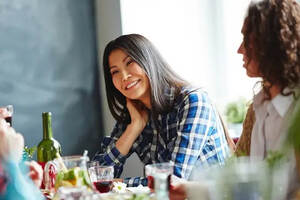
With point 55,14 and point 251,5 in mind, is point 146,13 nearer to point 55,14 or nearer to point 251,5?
point 55,14

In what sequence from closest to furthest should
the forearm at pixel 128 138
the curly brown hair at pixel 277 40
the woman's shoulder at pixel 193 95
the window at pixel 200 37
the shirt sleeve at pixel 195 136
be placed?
1. the curly brown hair at pixel 277 40
2. the shirt sleeve at pixel 195 136
3. the woman's shoulder at pixel 193 95
4. the forearm at pixel 128 138
5. the window at pixel 200 37

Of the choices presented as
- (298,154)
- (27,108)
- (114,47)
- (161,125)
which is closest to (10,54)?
(27,108)

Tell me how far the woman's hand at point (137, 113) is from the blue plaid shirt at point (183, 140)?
3 cm

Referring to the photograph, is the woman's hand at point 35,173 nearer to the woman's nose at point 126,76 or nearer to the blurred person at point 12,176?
the blurred person at point 12,176

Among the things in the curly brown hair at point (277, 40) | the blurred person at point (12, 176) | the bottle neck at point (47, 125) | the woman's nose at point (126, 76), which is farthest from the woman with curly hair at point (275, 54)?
the woman's nose at point (126, 76)

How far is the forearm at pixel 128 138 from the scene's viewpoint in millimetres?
2555

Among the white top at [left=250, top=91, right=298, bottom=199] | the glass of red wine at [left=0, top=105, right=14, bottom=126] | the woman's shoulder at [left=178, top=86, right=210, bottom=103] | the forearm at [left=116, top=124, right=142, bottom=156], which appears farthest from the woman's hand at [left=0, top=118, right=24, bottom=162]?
the forearm at [left=116, top=124, right=142, bottom=156]

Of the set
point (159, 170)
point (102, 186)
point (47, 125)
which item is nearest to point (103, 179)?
point (102, 186)

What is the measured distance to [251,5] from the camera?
1485mm

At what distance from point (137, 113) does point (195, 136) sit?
0.46 meters

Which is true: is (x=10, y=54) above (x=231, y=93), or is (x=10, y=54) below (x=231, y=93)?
above

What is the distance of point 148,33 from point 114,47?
1.40 meters

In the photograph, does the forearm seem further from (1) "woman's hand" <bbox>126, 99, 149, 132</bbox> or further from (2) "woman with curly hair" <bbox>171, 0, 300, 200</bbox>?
(2) "woman with curly hair" <bbox>171, 0, 300, 200</bbox>

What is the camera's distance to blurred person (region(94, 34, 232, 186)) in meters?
2.25
